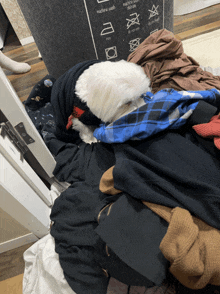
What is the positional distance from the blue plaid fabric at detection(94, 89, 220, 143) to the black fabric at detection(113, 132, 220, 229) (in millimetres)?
53

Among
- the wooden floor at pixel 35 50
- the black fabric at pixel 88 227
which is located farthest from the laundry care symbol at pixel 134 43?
the wooden floor at pixel 35 50

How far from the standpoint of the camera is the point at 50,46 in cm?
94

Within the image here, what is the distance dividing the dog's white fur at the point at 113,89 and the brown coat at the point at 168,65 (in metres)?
0.21

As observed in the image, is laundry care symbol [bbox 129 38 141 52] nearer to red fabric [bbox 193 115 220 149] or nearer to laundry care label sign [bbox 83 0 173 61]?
laundry care label sign [bbox 83 0 173 61]

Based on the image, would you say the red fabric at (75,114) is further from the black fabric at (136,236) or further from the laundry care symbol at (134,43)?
the laundry care symbol at (134,43)

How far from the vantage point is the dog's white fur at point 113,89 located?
22.7 inches

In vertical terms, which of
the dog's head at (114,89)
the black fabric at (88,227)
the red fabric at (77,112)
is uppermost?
the dog's head at (114,89)

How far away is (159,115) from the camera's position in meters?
0.59

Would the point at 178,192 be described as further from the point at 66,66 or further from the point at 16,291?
the point at 66,66

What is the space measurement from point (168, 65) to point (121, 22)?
0.31m

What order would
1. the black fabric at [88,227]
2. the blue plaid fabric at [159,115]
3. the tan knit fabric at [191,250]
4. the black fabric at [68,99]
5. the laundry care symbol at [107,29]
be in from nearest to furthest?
the tan knit fabric at [191,250]
the black fabric at [88,227]
the blue plaid fabric at [159,115]
the black fabric at [68,99]
the laundry care symbol at [107,29]

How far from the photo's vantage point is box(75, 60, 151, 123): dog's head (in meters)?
0.58

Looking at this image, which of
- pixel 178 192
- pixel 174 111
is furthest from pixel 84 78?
pixel 178 192

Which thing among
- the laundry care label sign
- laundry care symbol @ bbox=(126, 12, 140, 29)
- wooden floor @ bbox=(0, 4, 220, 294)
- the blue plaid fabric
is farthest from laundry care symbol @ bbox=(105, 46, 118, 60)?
wooden floor @ bbox=(0, 4, 220, 294)
